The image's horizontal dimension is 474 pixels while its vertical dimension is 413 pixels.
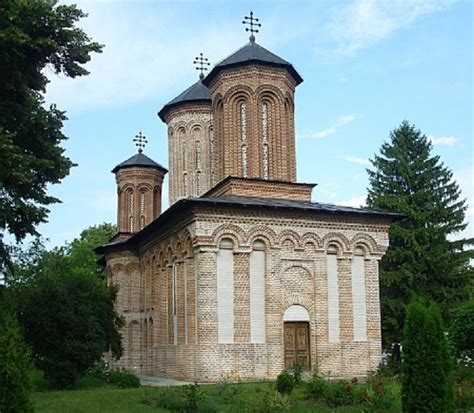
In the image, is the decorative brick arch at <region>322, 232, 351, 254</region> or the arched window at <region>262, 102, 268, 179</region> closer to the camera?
the decorative brick arch at <region>322, 232, 351, 254</region>

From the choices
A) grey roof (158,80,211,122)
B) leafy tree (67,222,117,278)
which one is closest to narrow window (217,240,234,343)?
grey roof (158,80,211,122)

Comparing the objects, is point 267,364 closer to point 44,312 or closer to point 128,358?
point 44,312

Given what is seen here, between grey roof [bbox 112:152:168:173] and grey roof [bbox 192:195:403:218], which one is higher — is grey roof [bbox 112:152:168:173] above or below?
above

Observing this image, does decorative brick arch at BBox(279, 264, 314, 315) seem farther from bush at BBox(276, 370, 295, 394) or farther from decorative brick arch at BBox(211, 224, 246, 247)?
bush at BBox(276, 370, 295, 394)

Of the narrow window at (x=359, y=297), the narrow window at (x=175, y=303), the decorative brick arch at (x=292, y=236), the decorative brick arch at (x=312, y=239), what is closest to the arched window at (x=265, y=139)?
the decorative brick arch at (x=292, y=236)

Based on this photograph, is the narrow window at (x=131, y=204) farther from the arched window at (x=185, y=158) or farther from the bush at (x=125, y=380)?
the bush at (x=125, y=380)

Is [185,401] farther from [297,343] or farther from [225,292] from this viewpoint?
[297,343]

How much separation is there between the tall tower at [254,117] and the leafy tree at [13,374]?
12.5 metres

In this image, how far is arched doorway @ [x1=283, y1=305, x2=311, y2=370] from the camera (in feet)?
58.2

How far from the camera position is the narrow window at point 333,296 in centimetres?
1817

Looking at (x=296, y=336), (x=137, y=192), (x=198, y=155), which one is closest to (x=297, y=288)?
(x=296, y=336)

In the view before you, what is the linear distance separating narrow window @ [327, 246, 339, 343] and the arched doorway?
28.9 inches

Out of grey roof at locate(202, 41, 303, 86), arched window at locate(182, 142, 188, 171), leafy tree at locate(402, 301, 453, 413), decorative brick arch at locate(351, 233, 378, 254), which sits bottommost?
leafy tree at locate(402, 301, 453, 413)

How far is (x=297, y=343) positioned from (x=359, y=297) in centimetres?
239
